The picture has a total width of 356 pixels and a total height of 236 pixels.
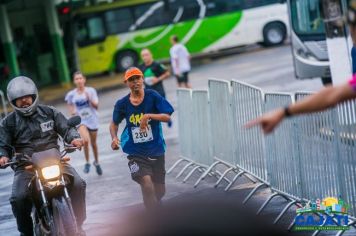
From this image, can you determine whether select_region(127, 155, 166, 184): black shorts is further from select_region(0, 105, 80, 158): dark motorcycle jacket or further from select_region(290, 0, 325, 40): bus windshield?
select_region(290, 0, 325, 40): bus windshield

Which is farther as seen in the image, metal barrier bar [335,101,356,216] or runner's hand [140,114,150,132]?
runner's hand [140,114,150,132]

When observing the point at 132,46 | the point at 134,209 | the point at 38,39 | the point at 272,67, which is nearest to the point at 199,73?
the point at 272,67

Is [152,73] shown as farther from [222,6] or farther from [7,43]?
[222,6]

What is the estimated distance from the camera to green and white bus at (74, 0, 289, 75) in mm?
37625

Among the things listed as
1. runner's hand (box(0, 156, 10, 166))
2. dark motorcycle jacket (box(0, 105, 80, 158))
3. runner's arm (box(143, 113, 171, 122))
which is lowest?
runner's arm (box(143, 113, 171, 122))

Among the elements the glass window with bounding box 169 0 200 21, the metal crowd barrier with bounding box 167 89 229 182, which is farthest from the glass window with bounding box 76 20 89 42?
the metal crowd barrier with bounding box 167 89 229 182

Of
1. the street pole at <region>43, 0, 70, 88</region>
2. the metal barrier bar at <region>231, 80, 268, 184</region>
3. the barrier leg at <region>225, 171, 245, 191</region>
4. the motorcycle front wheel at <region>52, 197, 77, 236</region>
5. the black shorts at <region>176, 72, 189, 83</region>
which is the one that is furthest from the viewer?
the street pole at <region>43, 0, 70, 88</region>

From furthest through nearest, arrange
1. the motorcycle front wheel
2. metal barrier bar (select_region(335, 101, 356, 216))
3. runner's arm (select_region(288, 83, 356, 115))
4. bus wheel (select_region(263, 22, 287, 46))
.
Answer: bus wheel (select_region(263, 22, 287, 46)) → the motorcycle front wheel → metal barrier bar (select_region(335, 101, 356, 216)) → runner's arm (select_region(288, 83, 356, 115))

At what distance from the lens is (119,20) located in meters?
38.1

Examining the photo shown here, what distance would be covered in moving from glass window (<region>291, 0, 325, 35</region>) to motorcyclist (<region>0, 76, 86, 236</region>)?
14041mm

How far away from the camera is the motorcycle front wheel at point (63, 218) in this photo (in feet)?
26.0

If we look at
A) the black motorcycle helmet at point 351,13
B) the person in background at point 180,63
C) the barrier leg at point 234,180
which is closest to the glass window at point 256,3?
the person in background at point 180,63

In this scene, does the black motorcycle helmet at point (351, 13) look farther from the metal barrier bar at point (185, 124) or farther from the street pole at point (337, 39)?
the metal barrier bar at point (185, 124)

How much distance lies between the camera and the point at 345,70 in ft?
48.0
